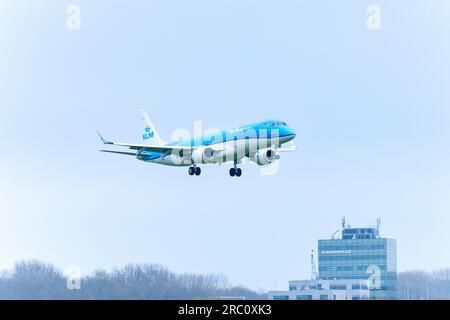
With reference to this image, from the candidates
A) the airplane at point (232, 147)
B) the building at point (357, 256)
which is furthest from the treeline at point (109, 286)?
the building at point (357, 256)

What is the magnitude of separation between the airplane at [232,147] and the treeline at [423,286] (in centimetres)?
1979

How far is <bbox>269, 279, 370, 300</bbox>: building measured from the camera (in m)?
136

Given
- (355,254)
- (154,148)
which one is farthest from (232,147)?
(355,254)

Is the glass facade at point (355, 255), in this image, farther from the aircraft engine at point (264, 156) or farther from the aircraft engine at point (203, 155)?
the aircraft engine at point (203, 155)

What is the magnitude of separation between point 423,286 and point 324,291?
98.0 ft

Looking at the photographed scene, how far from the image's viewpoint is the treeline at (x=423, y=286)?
4427 inches

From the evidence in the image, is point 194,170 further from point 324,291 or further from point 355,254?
point 355,254

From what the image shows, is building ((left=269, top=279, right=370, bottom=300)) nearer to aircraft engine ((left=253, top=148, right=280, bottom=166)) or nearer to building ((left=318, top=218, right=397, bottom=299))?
building ((left=318, top=218, right=397, bottom=299))

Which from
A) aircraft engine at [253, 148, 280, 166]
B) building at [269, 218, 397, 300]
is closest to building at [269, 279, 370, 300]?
building at [269, 218, 397, 300]

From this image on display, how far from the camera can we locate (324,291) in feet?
475

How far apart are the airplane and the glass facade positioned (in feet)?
256
